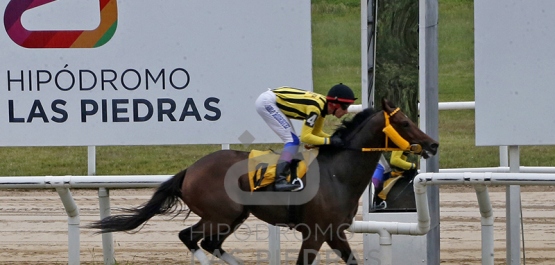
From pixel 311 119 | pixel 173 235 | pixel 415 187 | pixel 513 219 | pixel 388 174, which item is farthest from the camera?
pixel 173 235

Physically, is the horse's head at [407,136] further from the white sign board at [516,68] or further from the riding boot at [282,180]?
the riding boot at [282,180]

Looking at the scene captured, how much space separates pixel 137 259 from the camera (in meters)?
7.12

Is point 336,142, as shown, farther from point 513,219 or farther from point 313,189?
point 513,219

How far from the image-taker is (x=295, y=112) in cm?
572

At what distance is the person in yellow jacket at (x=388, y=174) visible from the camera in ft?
20.5

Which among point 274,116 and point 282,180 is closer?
point 282,180

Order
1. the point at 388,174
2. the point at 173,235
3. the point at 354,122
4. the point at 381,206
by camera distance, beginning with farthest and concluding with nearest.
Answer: the point at 173,235 → the point at 388,174 → the point at 381,206 → the point at 354,122

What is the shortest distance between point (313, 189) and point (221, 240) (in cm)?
68

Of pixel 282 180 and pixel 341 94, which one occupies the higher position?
pixel 341 94

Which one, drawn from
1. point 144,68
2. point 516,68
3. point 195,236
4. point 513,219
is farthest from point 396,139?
point 144,68

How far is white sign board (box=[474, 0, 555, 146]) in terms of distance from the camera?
586 cm

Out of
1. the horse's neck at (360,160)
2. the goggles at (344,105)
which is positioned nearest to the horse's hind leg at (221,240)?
the horse's neck at (360,160)

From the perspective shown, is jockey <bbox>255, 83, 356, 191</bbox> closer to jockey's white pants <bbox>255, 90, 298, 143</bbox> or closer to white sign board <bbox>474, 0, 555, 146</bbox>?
jockey's white pants <bbox>255, 90, 298, 143</bbox>

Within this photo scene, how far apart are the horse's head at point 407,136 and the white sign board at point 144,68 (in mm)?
897
